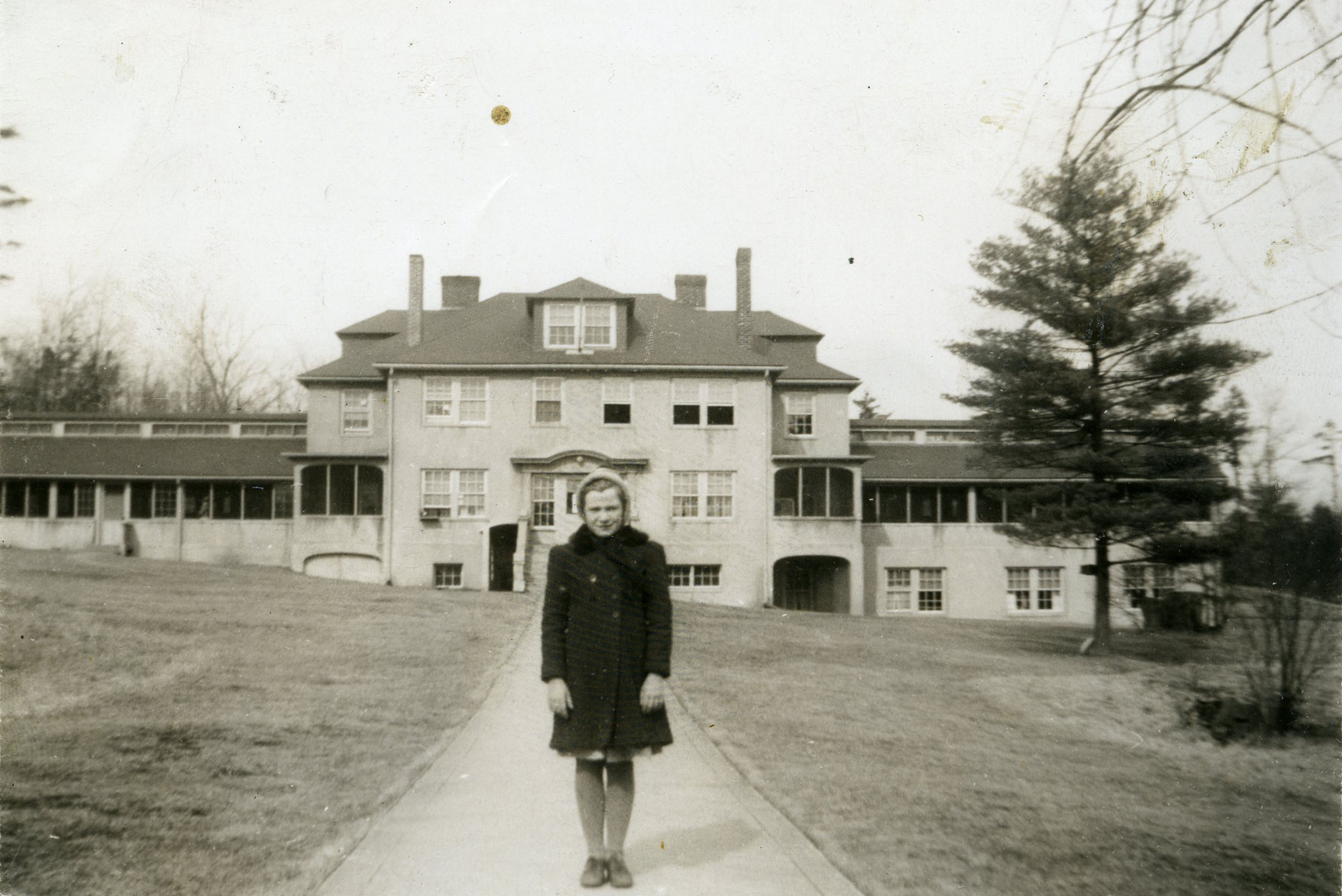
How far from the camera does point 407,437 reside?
26.4 meters

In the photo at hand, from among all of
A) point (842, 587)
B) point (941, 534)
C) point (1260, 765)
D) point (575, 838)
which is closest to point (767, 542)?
point (842, 587)

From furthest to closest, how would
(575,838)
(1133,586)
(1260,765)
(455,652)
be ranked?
1. (1133,586)
2. (455,652)
3. (1260,765)
4. (575,838)

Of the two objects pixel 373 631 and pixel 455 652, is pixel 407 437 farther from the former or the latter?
pixel 455 652

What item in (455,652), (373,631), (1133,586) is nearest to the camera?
(455,652)

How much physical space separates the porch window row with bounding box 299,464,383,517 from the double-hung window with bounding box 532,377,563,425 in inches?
195

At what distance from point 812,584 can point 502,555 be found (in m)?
9.30

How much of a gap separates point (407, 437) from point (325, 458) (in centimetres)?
251

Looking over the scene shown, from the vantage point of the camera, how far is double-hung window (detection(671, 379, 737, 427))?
2653 cm

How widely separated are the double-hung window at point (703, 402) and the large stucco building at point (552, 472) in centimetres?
5

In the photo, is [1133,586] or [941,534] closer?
[1133,586]

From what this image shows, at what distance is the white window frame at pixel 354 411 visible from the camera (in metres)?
27.7

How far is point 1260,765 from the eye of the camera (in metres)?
8.83

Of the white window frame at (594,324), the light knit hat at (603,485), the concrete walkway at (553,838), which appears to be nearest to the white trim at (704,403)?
the white window frame at (594,324)

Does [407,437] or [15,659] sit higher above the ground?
[407,437]
